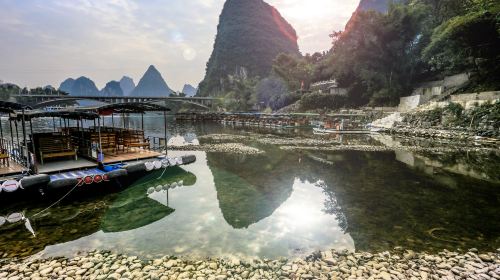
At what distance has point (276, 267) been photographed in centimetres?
601

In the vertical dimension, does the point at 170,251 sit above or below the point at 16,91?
below

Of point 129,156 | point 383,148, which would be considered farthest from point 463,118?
point 129,156

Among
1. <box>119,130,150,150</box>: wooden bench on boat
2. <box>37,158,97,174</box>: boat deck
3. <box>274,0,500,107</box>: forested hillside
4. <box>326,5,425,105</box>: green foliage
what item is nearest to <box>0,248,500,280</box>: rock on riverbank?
Result: <box>37,158,97,174</box>: boat deck

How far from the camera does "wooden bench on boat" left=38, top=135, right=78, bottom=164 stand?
1174 centimetres

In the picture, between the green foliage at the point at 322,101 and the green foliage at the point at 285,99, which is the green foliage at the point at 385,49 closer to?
the green foliage at the point at 322,101

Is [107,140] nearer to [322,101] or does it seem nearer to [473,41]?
[473,41]

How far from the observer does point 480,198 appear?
10539 millimetres

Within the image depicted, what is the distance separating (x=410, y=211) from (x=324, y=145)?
14.9 meters

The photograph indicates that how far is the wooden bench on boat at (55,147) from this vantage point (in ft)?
38.5

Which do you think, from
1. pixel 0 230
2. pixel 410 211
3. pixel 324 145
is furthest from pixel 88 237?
pixel 324 145

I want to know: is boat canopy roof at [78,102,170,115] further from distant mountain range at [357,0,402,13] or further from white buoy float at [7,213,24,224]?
distant mountain range at [357,0,402,13]

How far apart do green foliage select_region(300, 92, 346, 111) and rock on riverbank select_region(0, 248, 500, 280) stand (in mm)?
54307

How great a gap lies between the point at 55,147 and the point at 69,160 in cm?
83

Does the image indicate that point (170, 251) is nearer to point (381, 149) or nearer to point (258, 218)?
point (258, 218)
